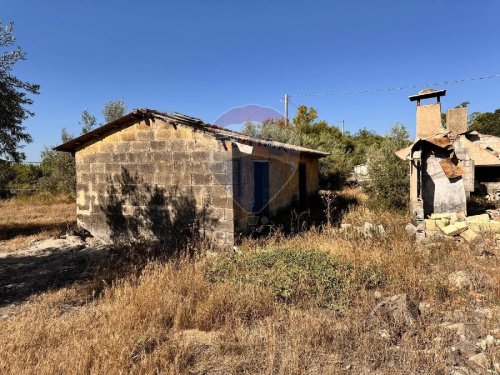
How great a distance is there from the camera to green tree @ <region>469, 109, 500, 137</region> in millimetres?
33750

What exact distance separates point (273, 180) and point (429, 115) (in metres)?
4.88

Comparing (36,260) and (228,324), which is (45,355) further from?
(36,260)

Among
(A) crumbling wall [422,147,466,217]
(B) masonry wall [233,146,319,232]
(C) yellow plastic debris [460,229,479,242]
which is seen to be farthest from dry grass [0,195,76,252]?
(C) yellow plastic debris [460,229,479,242]

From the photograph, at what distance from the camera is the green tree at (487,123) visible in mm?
33750

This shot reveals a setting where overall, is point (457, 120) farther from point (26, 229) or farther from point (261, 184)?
point (26, 229)

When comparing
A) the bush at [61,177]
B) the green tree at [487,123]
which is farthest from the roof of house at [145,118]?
the green tree at [487,123]

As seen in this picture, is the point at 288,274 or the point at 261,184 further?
the point at 261,184

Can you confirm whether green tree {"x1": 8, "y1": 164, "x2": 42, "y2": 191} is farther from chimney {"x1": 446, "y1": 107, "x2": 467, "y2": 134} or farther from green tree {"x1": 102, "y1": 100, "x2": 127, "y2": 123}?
chimney {"x1": 446, "y1": 107, "x2": 467, "y2": 134}

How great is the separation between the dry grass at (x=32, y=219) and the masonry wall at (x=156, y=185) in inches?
66.3

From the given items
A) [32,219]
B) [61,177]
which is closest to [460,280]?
[32,219]

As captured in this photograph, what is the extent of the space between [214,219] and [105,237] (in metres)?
3.83

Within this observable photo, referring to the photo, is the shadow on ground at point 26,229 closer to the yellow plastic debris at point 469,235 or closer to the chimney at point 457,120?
the yellow plastic debris at point 469,235

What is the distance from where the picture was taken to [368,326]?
148 inches

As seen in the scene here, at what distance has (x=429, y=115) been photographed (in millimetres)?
9391
